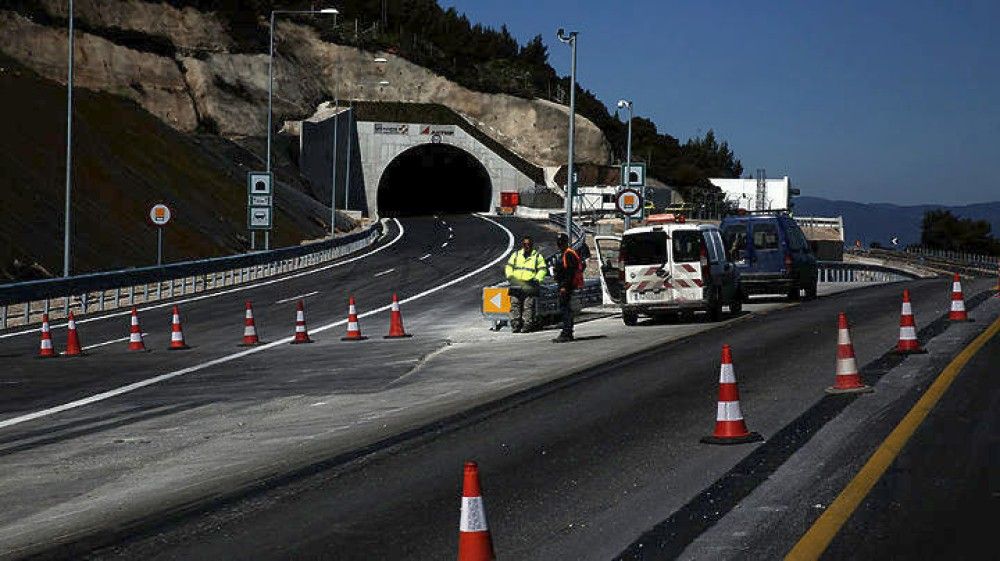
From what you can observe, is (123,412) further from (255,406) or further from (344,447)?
(344,447)

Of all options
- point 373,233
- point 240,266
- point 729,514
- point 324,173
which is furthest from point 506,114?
point 729,514

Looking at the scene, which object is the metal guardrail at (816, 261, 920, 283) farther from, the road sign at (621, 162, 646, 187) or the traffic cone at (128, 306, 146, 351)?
the traffic cone at (128, 306, 146, 351)

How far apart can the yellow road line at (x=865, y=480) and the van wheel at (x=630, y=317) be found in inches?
483

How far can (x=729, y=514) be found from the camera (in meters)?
9.27

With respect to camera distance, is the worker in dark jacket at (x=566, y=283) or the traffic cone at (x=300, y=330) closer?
the worker in dark jacket at (x=566, y=283)

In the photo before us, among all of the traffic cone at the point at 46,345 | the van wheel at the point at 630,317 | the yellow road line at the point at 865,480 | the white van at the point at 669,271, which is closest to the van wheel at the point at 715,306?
the white van at the point at 669,271

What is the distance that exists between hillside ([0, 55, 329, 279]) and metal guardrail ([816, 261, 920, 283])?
29.2 meters

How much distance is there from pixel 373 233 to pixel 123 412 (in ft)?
208

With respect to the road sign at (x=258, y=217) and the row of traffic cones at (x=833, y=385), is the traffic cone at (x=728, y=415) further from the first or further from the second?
the road sign at (x=258, y=217)

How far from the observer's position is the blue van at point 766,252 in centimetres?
3466

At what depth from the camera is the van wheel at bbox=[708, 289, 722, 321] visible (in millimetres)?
28438

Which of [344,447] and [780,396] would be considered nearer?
Answer: [344,447]

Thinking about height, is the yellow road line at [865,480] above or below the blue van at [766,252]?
below

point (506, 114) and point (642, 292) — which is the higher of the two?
point (506, 114)
